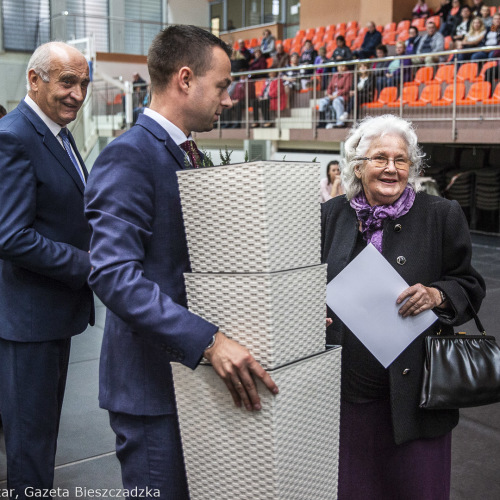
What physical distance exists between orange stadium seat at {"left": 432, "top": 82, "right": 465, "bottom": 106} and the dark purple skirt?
945 centimetres

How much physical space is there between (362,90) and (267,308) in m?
11.1

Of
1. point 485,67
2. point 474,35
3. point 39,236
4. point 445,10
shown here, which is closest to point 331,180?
point 485,67

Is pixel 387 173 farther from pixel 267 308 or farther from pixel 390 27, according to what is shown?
pixel 390 27

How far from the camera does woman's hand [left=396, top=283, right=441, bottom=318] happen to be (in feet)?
6.99

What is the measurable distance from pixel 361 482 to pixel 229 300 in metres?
1.21

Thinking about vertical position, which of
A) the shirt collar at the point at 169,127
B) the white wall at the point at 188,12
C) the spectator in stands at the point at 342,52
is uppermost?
the white wall at the point at 188,12

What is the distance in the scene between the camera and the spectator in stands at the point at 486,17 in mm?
11961

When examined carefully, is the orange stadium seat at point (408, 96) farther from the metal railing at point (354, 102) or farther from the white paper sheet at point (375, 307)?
the white paper sheet at point (375, 307)

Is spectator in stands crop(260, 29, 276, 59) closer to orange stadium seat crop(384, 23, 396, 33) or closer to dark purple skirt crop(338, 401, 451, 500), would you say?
orange stadium seat crop(384, 23, 396, 33)

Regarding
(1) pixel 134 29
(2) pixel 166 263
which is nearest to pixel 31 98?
(2) pixel 166 263

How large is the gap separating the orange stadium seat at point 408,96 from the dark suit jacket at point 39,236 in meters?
9.99

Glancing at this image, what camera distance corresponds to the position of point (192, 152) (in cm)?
178

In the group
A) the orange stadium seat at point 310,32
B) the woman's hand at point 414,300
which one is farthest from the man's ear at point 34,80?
the orange stadium seat at point 310,32

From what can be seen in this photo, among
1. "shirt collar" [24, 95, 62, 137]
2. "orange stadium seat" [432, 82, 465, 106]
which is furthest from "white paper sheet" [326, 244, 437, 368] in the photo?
"orange stadium seat" [432, 82, 465, 106]
